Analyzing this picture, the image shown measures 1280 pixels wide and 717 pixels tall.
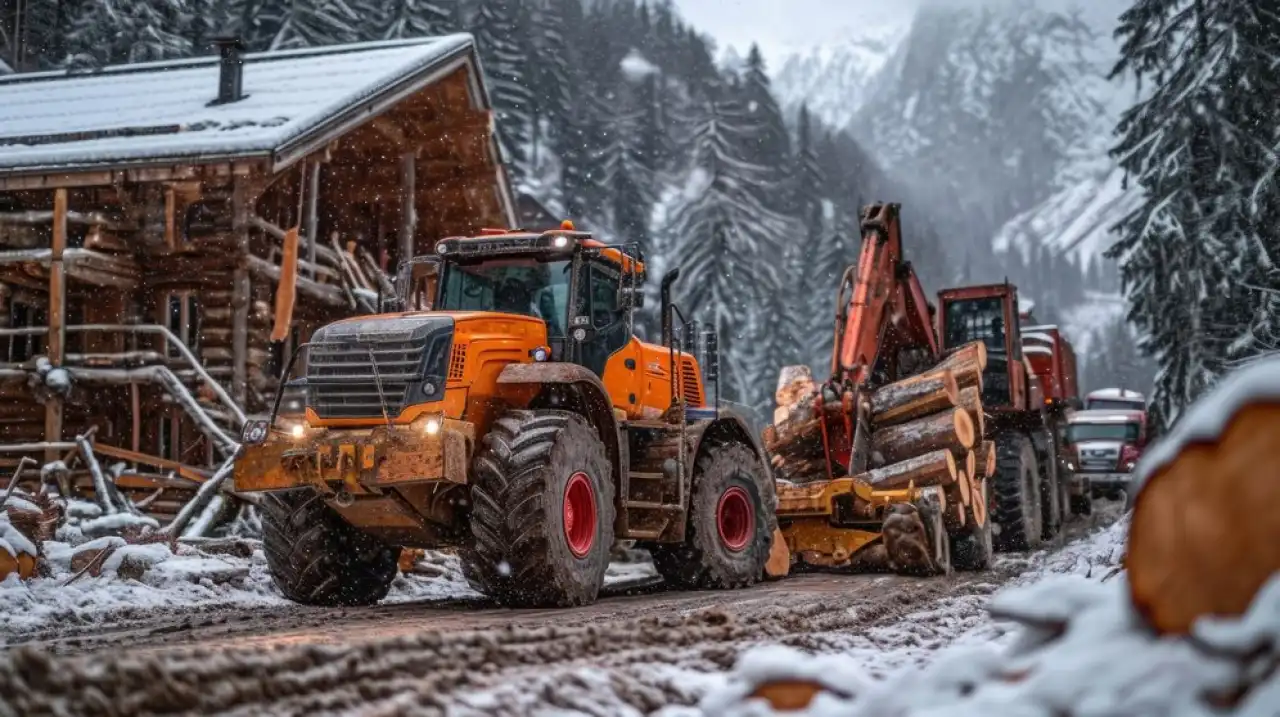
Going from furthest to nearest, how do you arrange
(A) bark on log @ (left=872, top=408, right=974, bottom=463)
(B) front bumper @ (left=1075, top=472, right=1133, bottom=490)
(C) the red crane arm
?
1. (B) front bumper @ (left=1075, top=472, right=1133, bottom=490)
2. (C) the red crane arm
3. (A) bark on log @ (left=872, top=408, right=974, bottom=463)

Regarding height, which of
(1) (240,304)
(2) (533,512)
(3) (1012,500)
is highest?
(1) (240,304)

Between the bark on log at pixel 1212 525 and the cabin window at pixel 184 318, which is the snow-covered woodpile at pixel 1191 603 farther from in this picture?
the cabin window at pixel 184 318

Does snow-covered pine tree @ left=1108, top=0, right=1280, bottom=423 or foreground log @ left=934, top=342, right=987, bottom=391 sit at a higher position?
snow-covered pine tree @ left=1108, top=0, right=1280, bottom=423

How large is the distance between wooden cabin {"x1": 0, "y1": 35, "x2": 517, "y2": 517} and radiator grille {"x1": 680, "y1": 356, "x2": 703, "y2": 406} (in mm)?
7849

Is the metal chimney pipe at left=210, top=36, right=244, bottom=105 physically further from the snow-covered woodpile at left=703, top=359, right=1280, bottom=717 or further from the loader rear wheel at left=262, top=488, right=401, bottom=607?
the snow-covered woodpile at left=703, top=359, right=1280, bottom=717

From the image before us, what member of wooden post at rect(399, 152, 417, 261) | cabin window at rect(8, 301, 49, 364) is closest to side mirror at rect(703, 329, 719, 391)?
wooden post at rect(399, 152, 417, 261)

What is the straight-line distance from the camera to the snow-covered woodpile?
8.63 feet

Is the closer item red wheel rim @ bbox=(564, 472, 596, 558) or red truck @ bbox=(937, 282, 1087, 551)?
red wheel rim @ bbox=(564, 472, 596, 558)

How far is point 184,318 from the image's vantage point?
20.8 metres

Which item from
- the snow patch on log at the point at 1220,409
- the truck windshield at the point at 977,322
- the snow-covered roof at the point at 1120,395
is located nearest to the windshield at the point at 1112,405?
Result: the snow-covered roof at the point at 1120,395

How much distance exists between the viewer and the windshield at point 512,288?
32.8 ft

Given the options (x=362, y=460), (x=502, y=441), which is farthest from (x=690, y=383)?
(x=362, y=460)

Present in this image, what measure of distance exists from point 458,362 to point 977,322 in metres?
11.2

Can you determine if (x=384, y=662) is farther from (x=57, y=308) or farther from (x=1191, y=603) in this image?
(x=57, y=308)
